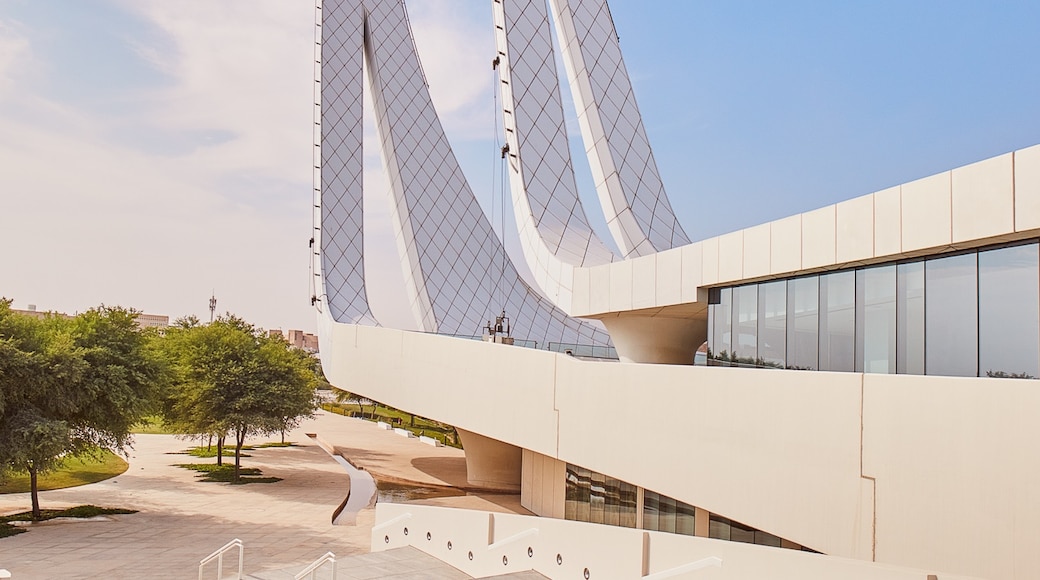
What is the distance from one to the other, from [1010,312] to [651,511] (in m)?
8.22

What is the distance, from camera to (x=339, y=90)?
45.8m

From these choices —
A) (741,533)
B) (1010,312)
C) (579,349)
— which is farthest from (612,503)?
(1010,312)

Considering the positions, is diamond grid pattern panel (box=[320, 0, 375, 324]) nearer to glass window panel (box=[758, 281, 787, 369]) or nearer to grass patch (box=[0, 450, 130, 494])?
grass patch (box=[0, 450, 130, 494])

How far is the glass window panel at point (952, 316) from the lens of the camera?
375 inches

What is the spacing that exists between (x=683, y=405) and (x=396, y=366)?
14.7 m

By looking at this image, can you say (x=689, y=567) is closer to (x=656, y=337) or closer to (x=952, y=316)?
(x=952, y=316)

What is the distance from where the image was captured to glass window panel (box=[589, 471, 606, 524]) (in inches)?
704

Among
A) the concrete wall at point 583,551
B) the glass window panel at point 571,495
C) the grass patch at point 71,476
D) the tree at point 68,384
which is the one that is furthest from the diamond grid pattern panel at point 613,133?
the grass patch at point 71,476

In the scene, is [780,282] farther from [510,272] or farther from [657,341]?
[510,272]

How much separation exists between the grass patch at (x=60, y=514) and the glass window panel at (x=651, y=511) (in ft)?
49.1

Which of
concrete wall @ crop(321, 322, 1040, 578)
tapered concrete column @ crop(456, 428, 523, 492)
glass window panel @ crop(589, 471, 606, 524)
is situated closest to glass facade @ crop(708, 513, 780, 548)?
concrete wall @ crop(321, 322, 1040, 578)

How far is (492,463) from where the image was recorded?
27609mm

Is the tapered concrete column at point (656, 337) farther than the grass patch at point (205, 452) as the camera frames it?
No

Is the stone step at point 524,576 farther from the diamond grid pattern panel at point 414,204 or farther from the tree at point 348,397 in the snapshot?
the tree at point 348,397
